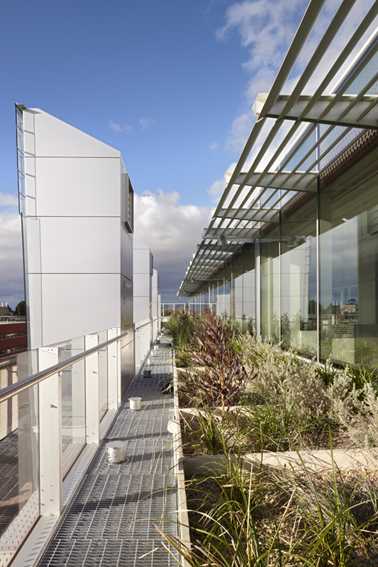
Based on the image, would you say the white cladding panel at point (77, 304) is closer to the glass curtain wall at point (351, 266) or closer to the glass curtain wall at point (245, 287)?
the glass curtain wall at point (351, 266)

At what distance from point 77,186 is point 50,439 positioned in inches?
183

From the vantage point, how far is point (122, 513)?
8.61 feet

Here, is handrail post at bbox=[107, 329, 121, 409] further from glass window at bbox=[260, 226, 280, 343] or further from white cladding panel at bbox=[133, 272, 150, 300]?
white cladding panel at bbox=[133, 272, 150, 300]

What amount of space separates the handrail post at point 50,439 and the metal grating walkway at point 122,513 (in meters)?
0.18

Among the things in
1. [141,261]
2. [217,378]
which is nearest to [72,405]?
[217,378]

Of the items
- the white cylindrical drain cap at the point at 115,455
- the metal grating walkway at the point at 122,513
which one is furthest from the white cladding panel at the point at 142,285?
the white cylindrical drain cap at the point at 115,455

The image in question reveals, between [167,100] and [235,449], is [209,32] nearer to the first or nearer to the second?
[167,100]

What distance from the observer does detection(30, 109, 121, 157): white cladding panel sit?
20.0 feet

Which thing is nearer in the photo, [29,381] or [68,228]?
[29,381]

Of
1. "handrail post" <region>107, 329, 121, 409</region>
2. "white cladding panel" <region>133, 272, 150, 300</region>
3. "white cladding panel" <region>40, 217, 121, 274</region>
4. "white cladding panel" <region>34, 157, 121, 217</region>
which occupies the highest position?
"white cladding panel" <region>34, 157, 121, 217</region>

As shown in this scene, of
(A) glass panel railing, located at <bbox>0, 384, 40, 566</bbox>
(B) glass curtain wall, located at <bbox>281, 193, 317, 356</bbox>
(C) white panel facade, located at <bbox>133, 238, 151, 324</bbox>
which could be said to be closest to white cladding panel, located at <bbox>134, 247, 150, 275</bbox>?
(C) white panel facade, located at <bbox>133, 238, 151, 324</bbox>

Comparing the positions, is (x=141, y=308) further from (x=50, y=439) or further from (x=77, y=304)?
(x=50, y=439)

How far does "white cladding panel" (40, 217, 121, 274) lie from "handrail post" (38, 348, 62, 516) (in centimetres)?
400

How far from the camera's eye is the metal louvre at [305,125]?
3.18m
